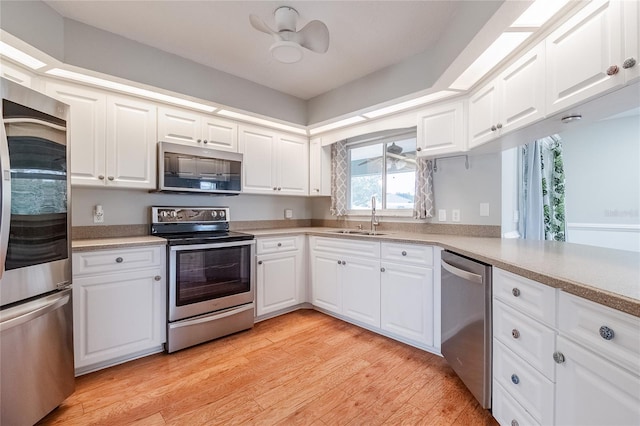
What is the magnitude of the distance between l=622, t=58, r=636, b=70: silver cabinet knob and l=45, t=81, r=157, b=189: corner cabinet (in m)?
2.98

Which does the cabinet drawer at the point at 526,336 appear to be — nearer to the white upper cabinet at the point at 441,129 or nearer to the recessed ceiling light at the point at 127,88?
the white upper cabinet at the point at 441,129

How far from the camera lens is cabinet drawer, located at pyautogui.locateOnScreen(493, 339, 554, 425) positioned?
1177 millimetres

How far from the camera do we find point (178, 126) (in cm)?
267

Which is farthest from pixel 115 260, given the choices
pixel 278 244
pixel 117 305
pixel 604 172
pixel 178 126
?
pixel 604 172

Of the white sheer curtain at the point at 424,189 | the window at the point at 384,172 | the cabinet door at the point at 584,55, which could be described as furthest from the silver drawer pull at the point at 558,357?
the window at the point at 384,172

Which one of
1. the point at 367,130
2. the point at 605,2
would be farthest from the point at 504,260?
the point at 367,130

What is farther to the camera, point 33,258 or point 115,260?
point 115,260

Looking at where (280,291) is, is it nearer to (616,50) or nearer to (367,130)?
(367,130)

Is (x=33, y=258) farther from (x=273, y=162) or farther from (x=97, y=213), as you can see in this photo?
(x=273, y=162)

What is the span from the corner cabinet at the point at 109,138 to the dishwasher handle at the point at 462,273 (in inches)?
97.9

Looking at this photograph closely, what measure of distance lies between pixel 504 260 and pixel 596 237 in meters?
3.33

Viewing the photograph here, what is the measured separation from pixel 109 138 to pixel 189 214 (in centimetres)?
93

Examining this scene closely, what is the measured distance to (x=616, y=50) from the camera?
44.8 inches

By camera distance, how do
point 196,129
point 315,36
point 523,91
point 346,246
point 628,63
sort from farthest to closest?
point 346,246
point 196,129
point 315,36
point 523,91
point 628,63
